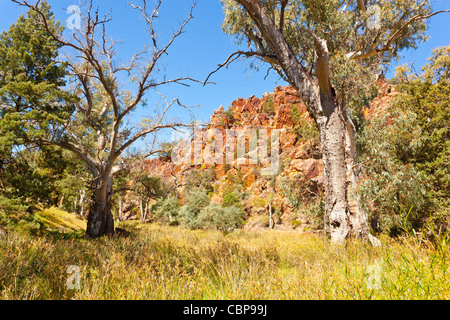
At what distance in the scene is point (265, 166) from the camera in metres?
44.6

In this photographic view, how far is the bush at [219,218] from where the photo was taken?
56.7ft

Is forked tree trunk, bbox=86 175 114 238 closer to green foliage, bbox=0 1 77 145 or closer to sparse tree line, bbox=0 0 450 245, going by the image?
sparse tree line, bbox=0 0 450 245

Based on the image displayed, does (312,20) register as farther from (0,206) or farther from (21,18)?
(21,18)

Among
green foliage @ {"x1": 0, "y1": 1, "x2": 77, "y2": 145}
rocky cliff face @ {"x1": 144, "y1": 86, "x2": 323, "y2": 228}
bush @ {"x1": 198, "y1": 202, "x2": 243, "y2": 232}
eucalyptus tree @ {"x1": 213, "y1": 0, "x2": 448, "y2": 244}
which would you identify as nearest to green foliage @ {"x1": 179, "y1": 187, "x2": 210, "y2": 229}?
bush @ {"x1": 198, "y1": 202, "x2": 243, "y2": 232}

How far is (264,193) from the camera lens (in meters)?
35.5

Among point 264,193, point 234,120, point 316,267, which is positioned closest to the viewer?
point 316,267

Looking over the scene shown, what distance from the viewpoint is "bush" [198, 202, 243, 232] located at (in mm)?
17281

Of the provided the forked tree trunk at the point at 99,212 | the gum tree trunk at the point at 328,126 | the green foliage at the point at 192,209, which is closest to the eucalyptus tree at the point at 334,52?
the gum tree trunk at the point at 328,126

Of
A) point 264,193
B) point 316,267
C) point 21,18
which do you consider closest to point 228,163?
point 264,193

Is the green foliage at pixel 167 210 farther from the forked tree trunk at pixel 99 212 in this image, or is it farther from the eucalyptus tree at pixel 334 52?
the eucalyptus tree at pixel 334 52

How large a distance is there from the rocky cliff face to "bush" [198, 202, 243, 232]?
3.54 meters

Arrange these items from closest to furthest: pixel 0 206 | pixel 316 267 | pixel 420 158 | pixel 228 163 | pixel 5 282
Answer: pixel 5 282, pixel 316 267, pixel 0 206, pixel 420 158, pixel 228 163

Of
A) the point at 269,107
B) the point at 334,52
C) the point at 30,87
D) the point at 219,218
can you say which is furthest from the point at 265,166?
the point at 30,87
